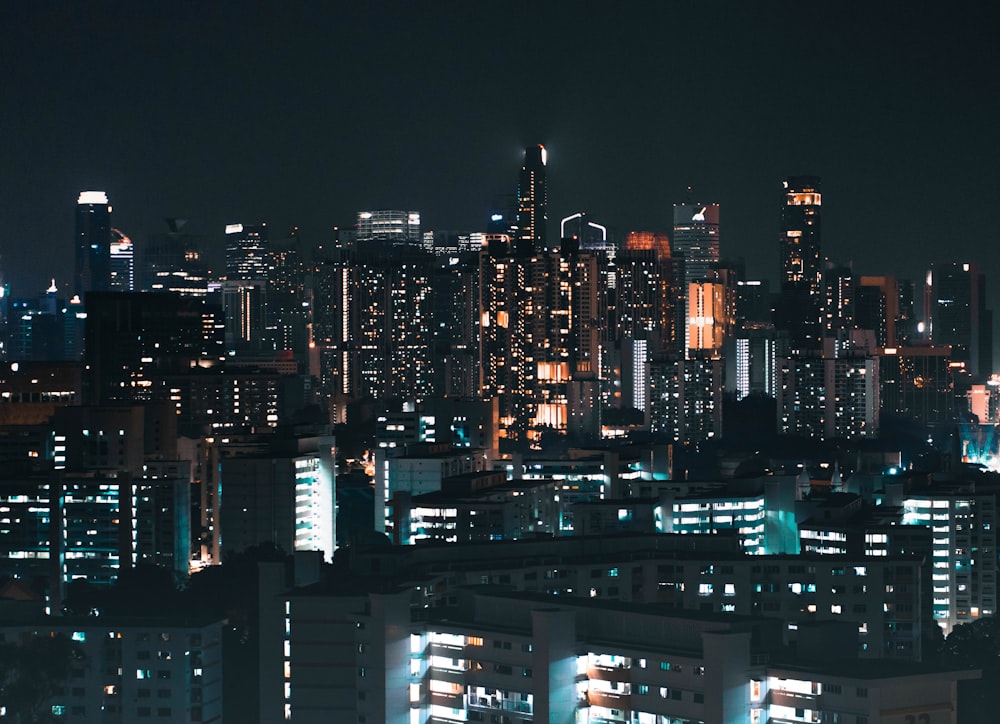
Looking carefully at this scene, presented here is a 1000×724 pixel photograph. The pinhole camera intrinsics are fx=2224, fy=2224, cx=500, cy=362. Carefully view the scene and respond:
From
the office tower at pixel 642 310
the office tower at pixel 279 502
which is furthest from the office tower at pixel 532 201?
the office tower at pixel 279 502

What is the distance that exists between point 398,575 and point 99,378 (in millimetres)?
21660

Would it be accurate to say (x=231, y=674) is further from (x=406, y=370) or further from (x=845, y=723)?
(x=406, y=370)

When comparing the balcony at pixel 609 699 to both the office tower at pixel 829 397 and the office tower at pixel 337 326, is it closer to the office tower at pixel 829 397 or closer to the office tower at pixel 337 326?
the office tower at pixel 829 397

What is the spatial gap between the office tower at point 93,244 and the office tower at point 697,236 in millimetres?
13953

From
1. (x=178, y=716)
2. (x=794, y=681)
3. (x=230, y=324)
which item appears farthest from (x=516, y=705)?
(x=230, y=324)

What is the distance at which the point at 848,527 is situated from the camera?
18.3 metres

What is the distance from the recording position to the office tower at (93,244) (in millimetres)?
44000

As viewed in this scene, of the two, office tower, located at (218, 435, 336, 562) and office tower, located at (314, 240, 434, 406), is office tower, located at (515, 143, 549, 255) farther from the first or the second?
office tower, located at (218, 435, 336, 562)

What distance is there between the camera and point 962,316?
47156 millimetres

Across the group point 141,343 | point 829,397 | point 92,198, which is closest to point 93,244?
point 92,198

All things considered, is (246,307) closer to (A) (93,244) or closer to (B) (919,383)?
(A) (93,244)

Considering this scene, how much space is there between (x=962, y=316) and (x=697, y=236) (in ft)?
26.9

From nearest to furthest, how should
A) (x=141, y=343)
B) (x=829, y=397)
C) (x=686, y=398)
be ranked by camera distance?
(x=141, y=343), (x=829, y=397), (x=686, y=398)

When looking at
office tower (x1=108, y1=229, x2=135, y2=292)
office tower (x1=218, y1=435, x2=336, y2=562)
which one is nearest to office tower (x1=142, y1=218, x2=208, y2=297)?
office tower (x1=108, y1=229, x2=135, y2=292)
